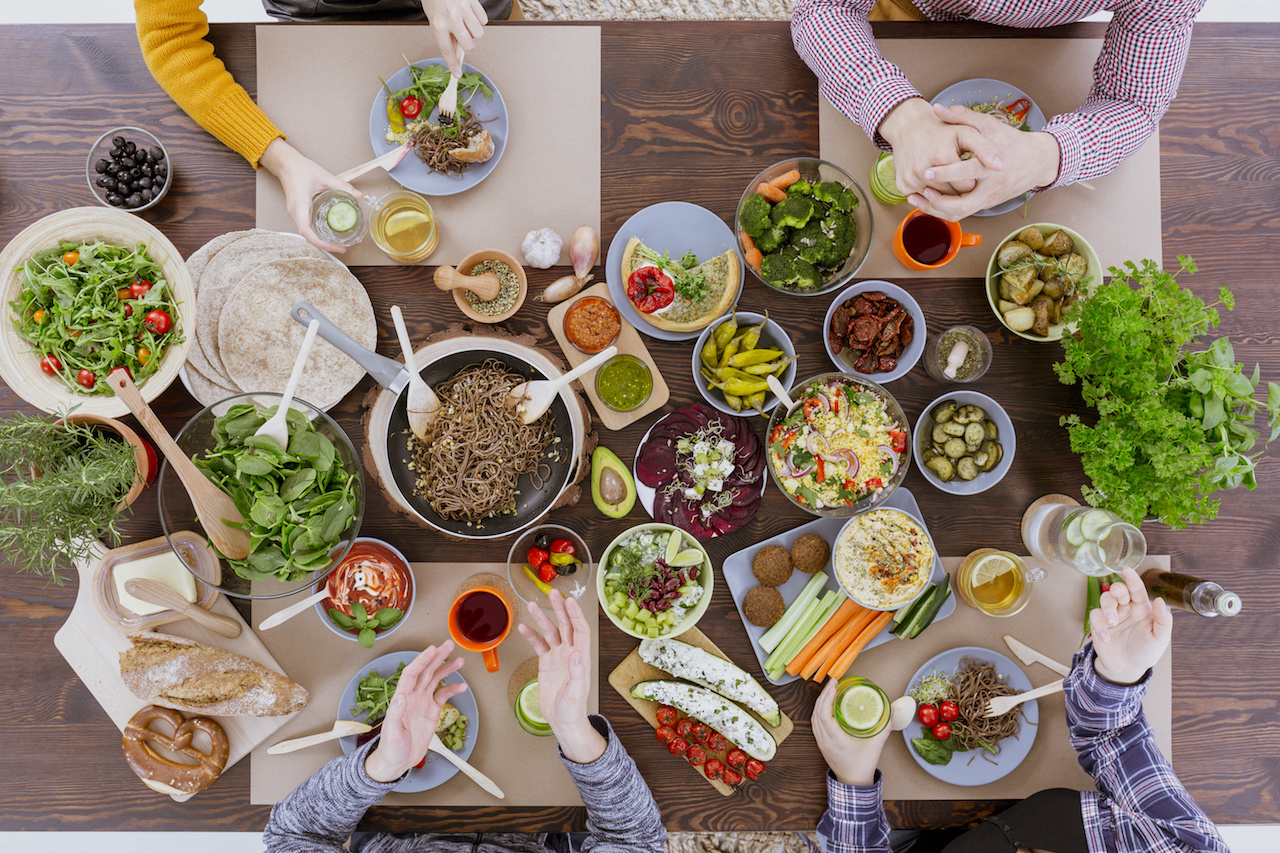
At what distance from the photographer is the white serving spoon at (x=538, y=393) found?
2.27 m

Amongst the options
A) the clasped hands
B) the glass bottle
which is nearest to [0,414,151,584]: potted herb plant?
the clasped hands

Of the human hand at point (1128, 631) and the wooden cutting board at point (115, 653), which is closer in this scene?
the human hand at point (1128, 631)

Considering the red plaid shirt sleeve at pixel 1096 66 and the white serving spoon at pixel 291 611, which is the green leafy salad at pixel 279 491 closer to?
the white serving spoon at pixel 291 611

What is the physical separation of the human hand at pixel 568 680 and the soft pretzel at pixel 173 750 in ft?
3.96

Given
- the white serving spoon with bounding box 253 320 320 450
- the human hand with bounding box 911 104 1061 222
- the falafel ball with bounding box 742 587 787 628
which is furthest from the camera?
the falafel ball with bounding box 742 587 787 628

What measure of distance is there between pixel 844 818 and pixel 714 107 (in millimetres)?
2634

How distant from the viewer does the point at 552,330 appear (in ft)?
8.26

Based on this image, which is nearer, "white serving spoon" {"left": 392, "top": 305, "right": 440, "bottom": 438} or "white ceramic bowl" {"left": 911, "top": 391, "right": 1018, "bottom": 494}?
"white serving spoon" {"left": 392, "top": 305, "right": 440, "bottom": 438}

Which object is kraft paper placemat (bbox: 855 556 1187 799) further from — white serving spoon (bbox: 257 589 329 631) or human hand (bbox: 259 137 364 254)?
human hand (bbox: 259 137 364 254)

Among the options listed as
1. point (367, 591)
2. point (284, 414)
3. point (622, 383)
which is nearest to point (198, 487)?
point (284, 414)

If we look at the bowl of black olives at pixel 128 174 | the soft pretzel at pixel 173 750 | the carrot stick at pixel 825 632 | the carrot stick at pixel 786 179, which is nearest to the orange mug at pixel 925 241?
the carrot stick at pixel 786 179

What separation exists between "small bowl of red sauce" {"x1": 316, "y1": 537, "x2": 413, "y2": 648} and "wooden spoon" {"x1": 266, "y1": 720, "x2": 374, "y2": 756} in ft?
0.91

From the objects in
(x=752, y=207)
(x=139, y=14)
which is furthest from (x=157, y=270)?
(x=752, y=207)

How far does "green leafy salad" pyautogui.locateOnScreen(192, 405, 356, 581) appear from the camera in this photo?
6.66 feet
